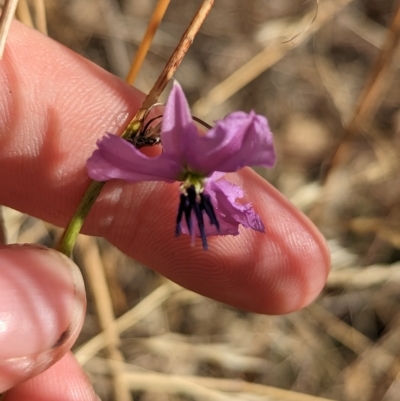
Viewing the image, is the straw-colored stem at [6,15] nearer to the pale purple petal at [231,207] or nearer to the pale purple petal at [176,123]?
the pale purple petal at [176,123]

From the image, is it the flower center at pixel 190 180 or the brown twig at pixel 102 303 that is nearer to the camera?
the flower center at pixel 190 180

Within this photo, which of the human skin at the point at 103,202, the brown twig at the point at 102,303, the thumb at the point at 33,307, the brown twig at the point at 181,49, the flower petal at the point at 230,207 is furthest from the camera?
the brown twig at the point at 102,303

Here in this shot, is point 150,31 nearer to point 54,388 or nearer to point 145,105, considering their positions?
point 145,105

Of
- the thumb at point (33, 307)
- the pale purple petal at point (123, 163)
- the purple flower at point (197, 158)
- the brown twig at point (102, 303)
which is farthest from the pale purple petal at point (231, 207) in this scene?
the brown twig at point (102, 303)

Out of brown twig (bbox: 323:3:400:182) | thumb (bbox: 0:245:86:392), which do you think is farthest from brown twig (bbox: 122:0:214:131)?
brown twig (bbox: 323:3:400:182)

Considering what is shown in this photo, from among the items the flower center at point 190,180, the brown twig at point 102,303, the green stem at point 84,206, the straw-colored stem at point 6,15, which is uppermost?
the straw-colored stem at point 6,15

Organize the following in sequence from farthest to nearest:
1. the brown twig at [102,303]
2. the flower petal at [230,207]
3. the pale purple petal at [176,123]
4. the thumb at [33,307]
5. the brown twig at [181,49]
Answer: the brown twig at [102,303] < the thumb at [33,307] < the flower petal at [230,207] < the brown twig at [181,49] < the pale purple petal at [176,123]

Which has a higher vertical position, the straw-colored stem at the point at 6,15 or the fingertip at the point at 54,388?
the straw-colored stem at the point at 6,15

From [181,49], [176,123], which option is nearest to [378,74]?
[181,49]
